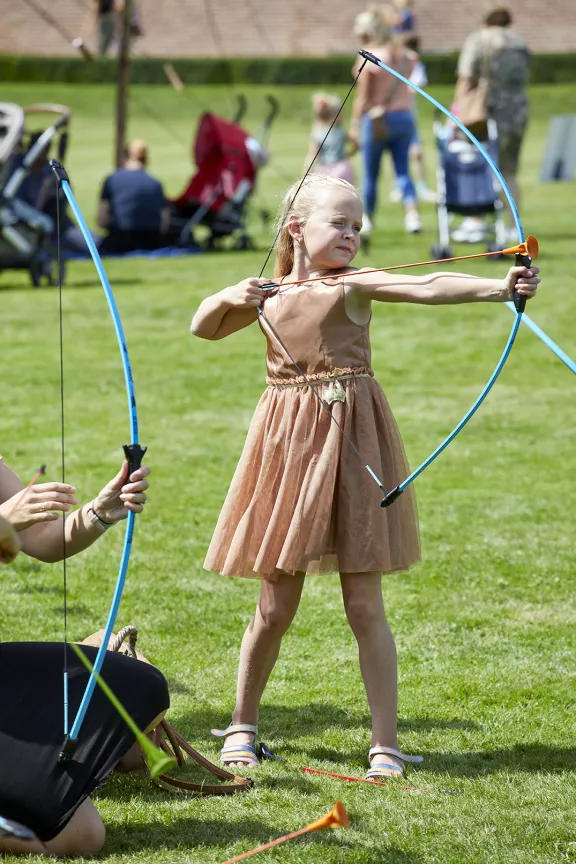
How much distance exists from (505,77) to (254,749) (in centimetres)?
922

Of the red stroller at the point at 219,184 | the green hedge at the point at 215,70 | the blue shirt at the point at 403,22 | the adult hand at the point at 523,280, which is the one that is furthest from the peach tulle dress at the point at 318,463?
the green hedge at the point at 215,70

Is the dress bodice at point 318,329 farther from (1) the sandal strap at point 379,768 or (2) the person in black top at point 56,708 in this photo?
(1) the sandal strap at point 379,768

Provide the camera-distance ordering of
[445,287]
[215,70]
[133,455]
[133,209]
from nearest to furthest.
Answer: [133,455]
[445,287]
[133,209]
[215,70]

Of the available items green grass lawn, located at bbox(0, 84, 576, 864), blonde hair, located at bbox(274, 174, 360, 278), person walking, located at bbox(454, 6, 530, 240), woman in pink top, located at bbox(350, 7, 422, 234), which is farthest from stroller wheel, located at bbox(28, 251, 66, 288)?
blonde hair, located at bbox(274, 174, 360, 278)

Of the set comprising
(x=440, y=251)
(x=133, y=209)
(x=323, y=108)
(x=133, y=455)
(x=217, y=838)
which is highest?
(x=323, y=108)

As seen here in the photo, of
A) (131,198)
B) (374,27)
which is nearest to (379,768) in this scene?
(131,198)

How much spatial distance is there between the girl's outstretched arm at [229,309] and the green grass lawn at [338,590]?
0.80m

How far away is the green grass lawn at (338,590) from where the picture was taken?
3.01 m

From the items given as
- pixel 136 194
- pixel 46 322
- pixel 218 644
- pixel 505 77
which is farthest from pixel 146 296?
pixel 218 644

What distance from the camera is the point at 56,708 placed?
290 cm

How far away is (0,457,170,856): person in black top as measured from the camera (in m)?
2.77

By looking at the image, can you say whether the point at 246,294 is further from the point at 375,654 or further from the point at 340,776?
the point at 340,776

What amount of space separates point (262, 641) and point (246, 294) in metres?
0.89

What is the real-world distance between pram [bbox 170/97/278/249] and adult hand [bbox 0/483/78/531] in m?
10.2
